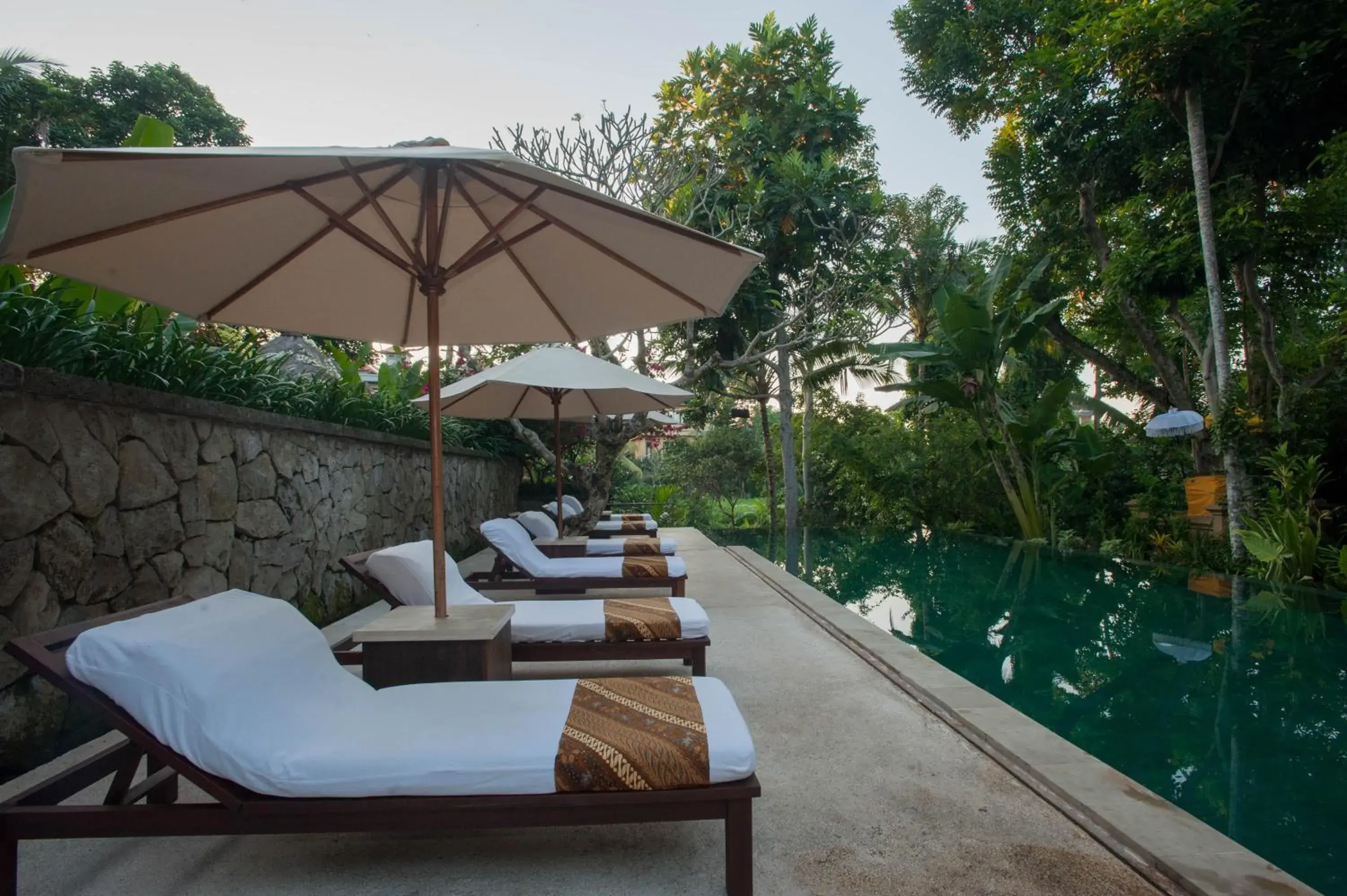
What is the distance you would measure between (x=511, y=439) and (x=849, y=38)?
11402 millimetres

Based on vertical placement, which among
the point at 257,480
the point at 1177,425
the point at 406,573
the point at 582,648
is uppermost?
the point at 1177,425

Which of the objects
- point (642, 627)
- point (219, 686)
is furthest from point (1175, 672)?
point (219, 686)

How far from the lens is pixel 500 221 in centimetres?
298

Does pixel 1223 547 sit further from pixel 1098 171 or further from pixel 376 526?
pixel 376 526

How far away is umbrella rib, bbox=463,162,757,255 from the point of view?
2.44m

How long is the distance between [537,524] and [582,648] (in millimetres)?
4610

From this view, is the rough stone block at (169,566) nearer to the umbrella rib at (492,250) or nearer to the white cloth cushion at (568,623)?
the white cloth cushion at (568,623)

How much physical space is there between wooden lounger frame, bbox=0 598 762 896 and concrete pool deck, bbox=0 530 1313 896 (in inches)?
9.3

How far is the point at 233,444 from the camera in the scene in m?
4.47

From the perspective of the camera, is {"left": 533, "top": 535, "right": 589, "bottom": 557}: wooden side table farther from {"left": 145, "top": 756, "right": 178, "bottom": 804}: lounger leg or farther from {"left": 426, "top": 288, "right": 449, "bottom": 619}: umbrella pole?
{"left": 145, "top": 756, "right": 178, "bottom": 804}: lounger leg

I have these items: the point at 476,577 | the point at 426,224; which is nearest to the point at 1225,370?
the point at 476,577

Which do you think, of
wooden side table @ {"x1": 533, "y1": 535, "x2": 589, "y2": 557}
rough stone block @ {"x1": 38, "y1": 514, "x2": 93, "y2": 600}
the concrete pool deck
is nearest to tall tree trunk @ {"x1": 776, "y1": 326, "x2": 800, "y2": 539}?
wooden side table @ {"x1": 533, "y1": 535, "x2": 589, "y2": 557}

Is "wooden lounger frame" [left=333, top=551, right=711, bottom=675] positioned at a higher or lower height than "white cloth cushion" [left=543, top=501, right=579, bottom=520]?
lower

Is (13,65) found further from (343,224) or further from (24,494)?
(343,224)
